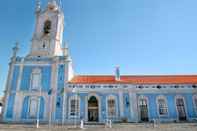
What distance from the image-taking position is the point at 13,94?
2866 cm

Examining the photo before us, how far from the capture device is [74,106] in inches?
1131

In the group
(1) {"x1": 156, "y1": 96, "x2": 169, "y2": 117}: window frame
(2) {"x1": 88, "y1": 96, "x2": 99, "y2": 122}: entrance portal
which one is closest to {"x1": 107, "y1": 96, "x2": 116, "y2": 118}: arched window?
(2) {"x1": 88, "y1": 96, "x2": 99, "y2": 122}: entrance portal

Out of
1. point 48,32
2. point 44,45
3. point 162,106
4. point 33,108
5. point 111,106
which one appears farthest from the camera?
point 48,32

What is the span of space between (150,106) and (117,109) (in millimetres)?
5051

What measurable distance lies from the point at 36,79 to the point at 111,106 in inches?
472

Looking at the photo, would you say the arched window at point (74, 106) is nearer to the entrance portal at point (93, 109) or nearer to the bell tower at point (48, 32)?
the entrance portal at point (93, 109)

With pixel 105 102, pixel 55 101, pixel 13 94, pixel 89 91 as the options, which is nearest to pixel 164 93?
pixel 105 102

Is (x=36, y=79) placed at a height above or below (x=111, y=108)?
above

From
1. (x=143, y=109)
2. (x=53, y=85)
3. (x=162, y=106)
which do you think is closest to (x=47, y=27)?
(x=53, y=85)

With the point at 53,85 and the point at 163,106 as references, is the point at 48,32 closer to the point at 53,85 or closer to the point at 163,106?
the point at 53,85

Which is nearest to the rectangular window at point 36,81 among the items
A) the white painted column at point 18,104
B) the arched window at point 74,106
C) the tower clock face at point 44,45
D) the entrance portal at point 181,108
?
the white painted column at point 18,104

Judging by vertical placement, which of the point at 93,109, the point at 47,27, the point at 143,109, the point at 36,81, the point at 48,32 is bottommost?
the point at 143,109

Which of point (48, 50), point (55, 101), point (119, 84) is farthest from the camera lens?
point (48, 50)

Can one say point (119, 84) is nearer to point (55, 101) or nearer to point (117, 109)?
point (117, 109)
